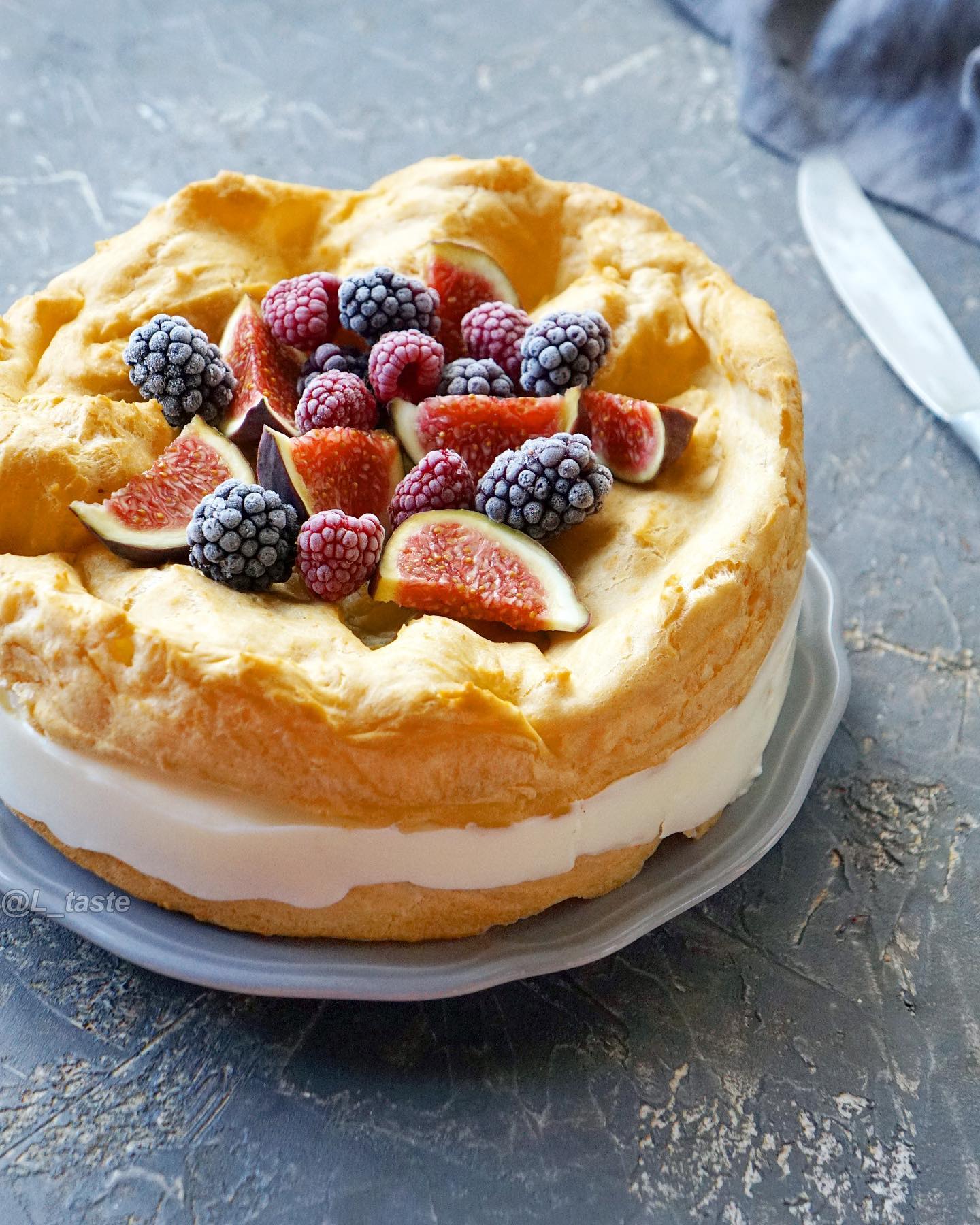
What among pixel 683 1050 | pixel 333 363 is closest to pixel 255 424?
pixel 333 363

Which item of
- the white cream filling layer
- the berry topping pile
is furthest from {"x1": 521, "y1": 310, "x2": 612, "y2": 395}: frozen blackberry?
the white cream filling layer

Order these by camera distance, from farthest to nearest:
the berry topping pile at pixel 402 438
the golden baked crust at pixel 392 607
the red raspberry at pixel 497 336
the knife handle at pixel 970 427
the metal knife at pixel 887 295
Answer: the metal knife at pixel 887 295
the knife handle at pixel 970 427
the red raspberry at pixel 497 336
the berry topping pile at pixel 402 438
the golden baked crust at pixel 392 607

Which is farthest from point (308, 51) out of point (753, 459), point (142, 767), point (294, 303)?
point (142, 767)

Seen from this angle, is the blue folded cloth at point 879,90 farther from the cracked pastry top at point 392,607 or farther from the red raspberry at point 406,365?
the red raspberry at point 406,365

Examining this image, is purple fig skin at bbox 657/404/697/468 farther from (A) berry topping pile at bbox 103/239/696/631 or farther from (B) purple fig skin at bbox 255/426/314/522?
(B) purple fig skin at bbox 255/426/314/522

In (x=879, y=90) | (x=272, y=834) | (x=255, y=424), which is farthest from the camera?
(x=879, y=90)

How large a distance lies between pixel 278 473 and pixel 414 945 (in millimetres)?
1052

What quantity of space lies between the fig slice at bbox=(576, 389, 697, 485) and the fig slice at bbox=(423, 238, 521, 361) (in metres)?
0.45

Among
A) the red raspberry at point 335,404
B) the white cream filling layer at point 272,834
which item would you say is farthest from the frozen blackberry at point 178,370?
the white cream filling layer at point 272,834

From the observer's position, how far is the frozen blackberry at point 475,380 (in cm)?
313

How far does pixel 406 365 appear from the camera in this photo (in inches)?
121

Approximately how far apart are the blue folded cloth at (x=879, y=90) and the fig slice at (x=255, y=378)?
10.2ft

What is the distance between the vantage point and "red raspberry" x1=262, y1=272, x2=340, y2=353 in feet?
10.6

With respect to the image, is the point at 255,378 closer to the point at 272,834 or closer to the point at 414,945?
the point at 272,834
